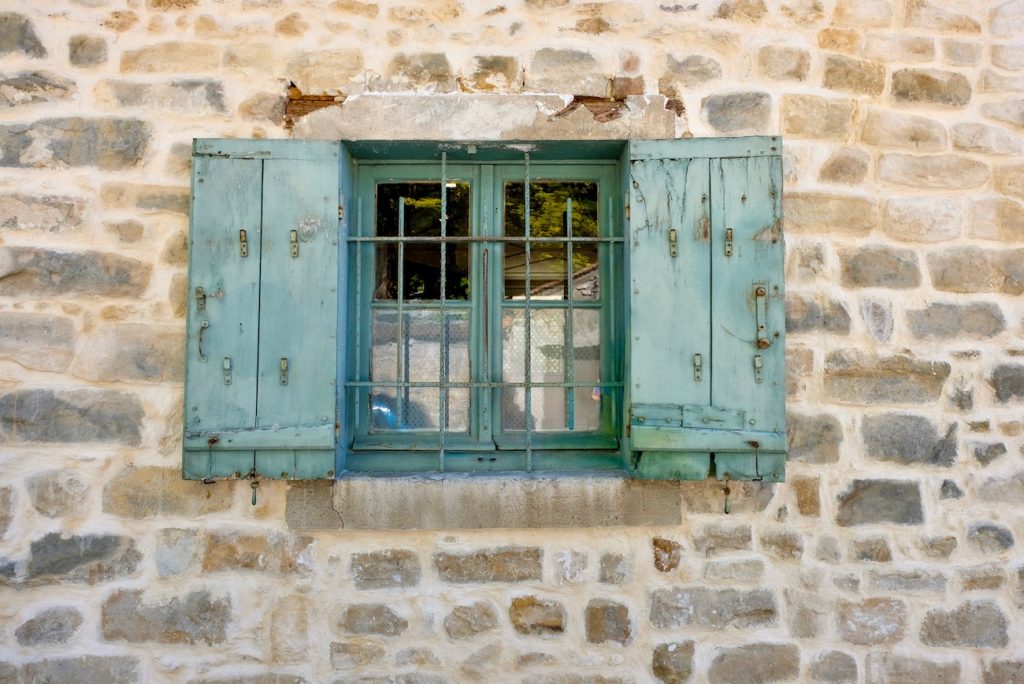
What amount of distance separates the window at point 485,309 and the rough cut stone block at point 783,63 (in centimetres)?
34

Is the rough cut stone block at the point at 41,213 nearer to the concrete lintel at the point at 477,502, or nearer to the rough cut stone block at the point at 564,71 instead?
the concrete lintel at the point at 477,502

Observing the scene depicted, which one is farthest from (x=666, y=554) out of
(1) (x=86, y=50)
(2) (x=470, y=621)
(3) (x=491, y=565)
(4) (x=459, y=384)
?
(1) (x=86, y=50)

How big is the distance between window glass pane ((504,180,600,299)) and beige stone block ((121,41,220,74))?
113cm

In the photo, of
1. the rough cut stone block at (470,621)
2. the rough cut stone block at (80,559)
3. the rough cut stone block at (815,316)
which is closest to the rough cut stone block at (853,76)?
the rough cut stone block at (815,316)

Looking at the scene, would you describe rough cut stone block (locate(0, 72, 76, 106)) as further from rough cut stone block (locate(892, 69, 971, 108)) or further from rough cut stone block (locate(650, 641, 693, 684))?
rough cut stone block (locate(892, 69, 971, 108))

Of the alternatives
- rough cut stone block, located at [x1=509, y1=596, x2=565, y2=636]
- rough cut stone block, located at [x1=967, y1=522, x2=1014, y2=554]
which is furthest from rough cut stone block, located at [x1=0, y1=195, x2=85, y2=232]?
rough cut stone block, located at [x1=967, y1=522, x2=1014, y2=554]

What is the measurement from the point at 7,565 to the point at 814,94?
3197 mm

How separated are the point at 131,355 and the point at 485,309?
1.22 metres

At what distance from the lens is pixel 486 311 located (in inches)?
98.2

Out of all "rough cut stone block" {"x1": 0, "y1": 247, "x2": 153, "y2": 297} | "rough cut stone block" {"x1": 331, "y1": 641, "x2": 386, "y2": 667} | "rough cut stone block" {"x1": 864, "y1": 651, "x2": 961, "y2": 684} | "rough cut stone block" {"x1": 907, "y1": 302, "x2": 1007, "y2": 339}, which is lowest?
"rough cut stone block" {"x1": 864, "y1": 651, "x2": 961, "y2": 684}

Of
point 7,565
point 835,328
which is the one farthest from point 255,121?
point 835,328

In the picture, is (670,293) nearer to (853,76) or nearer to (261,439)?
(853,76)

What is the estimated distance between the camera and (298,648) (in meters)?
2.26

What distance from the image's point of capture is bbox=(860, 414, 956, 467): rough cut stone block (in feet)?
7.75
